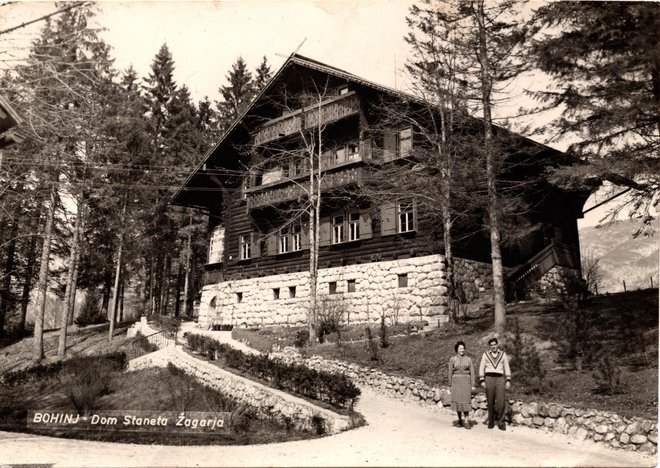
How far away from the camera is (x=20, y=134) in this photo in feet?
29.6

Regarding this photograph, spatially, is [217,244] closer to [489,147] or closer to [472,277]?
[472,277]

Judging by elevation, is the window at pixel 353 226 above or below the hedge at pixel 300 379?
above

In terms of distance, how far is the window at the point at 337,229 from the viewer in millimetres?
23781

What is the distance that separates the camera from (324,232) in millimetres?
24344

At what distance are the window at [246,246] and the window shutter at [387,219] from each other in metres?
8.61

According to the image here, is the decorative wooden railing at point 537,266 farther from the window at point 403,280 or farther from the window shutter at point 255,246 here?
the window shutter at point 255,246

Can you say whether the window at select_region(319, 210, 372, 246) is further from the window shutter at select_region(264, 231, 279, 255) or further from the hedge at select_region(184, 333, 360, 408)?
the hedge at select_region(184, 333, 360, 408)

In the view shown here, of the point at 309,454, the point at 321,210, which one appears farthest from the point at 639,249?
the point at 309,454

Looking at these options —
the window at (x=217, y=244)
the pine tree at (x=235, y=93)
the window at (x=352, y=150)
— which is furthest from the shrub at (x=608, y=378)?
the pine tree at (x=235, y=93)

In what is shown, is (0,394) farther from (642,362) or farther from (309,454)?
(642,362)

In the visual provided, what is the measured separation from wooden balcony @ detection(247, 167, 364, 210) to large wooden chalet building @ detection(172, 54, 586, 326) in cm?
6

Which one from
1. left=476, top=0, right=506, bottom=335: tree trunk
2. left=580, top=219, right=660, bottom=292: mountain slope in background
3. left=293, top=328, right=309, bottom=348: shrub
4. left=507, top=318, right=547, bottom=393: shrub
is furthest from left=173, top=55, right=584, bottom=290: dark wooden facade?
left=580, top=219, right=660, bottom=292: mountain slope in background

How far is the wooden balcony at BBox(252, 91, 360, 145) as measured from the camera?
74.2ft

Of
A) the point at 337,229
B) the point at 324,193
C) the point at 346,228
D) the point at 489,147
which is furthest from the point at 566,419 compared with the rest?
the point at 324,193
